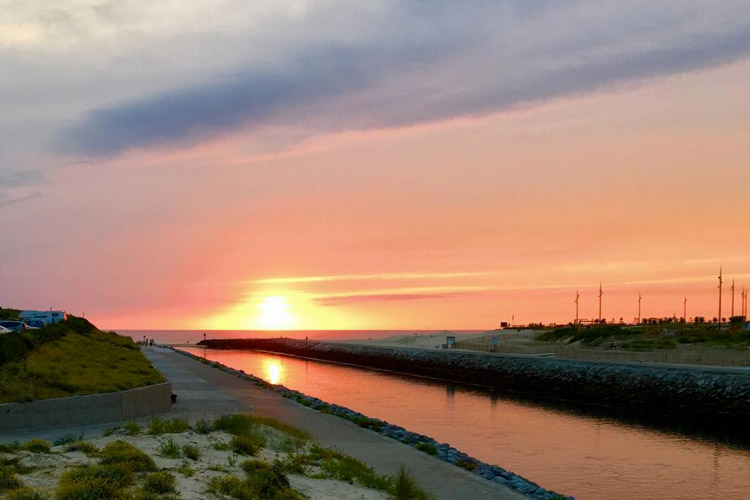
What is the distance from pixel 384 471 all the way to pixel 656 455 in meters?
14.6

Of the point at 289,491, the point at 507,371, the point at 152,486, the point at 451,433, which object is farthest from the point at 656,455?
the point at 507,371

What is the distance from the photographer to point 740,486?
22.7 m

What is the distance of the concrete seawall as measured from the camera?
38.8 metres

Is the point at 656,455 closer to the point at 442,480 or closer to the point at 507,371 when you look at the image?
the point at 442,480

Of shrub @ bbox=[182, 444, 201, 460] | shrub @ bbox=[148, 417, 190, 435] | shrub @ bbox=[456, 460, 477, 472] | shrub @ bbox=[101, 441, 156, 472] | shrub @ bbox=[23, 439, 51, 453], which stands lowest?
shrub @ bbox=[456, 460, 477, 472]

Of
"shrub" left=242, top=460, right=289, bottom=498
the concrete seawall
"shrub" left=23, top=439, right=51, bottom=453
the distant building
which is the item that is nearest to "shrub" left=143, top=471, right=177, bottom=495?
"shrub" left=242, top=460, right=289, bottom=498

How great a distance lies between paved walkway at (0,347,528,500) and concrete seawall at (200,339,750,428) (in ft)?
70.4

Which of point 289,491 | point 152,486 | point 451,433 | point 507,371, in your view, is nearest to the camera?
point 152,486

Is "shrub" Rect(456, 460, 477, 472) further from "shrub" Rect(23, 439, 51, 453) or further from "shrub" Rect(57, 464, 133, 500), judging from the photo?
"shrub" Rect(23, 439, 51, 453)

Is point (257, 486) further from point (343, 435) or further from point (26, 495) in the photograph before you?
point (343, 435)

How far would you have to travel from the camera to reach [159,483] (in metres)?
12.2

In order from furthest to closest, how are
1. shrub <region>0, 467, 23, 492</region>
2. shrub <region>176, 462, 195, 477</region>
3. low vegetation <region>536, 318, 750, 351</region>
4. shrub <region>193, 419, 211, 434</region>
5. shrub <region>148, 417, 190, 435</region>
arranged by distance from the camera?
low vegetation <region>536, 318, 750, 351</region>, shrub <region>193, 419, 211, 434</region>, shrub <region>148, 417, 190, 435</region>, shrub <region>176, 462, 195, 477</region>, shrub <region>0, 467, 23, 492</region>

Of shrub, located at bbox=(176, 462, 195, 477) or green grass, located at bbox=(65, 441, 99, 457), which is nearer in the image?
shrub, located at bbox=(176, 462, 195, 477)

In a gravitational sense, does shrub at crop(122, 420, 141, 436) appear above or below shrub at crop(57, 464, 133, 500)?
below
